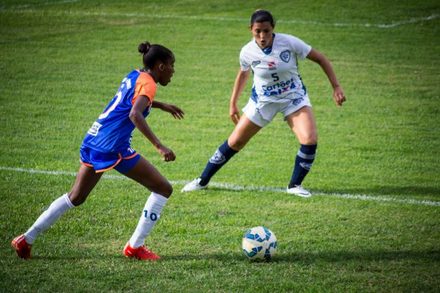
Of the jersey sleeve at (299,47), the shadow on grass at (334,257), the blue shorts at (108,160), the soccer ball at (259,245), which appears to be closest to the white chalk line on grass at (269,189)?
the shadow on grass at (334,257)

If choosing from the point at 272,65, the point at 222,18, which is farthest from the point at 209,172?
the point at 222,18

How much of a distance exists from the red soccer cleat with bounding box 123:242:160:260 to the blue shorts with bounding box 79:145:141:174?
0.67m

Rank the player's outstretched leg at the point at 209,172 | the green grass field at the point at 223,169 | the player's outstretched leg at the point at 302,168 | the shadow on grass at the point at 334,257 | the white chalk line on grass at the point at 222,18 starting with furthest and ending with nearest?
the white chalk line on grass at the point at 222,18 < the player's outstretched leg at the point at 209,172 < the player's outstretched leg at the point at 302,168 < the shadow on grass at the point at 334,257 < the green grass field at the point at 223,169

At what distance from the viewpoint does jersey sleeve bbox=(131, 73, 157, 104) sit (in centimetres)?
564

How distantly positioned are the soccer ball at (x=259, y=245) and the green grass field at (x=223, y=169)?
4.0 inches

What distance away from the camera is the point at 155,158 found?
9.39 metres

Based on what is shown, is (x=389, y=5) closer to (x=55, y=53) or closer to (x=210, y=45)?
(x=210, y=45)

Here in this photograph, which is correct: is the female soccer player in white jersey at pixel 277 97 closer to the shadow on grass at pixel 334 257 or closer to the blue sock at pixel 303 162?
the blue sock at pixel 303 162

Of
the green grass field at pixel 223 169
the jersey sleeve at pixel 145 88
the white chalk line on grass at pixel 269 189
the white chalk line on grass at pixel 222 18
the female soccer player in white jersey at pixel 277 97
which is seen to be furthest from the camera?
the white chalk line on grass at pixel 222 18

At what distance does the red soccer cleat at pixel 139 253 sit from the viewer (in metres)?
5.98

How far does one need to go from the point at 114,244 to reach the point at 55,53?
402 inches

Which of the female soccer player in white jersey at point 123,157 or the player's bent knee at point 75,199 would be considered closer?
the female soccer player in white jersey at point 123,157

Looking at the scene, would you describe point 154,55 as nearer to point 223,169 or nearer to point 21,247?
point 21,247

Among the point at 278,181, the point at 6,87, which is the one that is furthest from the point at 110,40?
the point at 278,181
